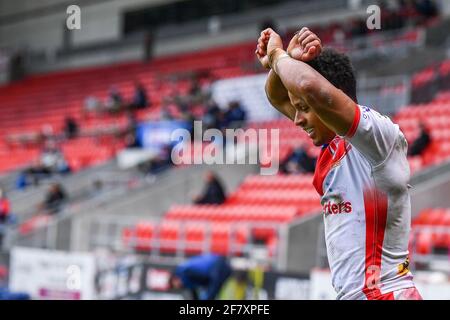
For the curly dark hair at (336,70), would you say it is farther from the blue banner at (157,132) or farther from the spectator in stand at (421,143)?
the blue banner at (157,132)

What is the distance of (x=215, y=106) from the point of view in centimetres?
1519

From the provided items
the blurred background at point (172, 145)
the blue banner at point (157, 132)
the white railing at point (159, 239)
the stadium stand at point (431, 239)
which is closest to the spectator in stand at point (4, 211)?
the blurred background at point (172, 145)

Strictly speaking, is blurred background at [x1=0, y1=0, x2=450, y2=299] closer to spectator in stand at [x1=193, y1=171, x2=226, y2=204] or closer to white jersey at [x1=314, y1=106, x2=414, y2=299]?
spectator in stand at [x1=193, y1=171, x2=226, y2=204]

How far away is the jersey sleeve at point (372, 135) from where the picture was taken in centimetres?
243

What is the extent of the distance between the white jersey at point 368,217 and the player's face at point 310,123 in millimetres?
45

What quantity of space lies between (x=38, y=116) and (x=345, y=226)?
2103cm

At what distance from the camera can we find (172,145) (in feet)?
50.5

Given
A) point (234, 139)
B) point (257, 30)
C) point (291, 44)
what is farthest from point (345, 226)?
point (257, 30)

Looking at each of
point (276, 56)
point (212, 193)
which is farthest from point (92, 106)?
point (276, 56)

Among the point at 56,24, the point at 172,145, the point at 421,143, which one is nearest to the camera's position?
the point at 421,143

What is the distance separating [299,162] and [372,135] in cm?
974

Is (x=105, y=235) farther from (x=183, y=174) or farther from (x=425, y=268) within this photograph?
(x=425, y=268)

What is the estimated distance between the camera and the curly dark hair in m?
2.60

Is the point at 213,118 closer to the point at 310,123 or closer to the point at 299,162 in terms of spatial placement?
the point at 299,162
